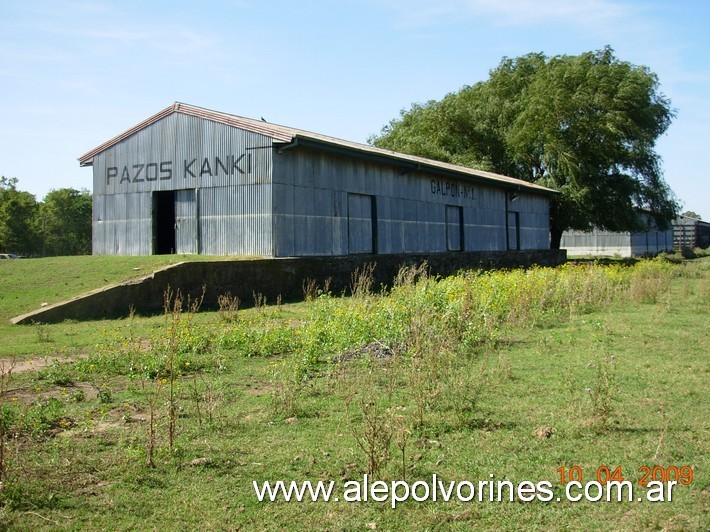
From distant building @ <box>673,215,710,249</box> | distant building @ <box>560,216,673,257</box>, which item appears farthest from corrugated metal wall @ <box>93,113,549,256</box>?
distant building @ <box>673,215,710,249</box>

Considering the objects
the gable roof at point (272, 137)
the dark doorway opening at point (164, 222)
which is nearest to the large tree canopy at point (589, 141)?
the gable roof at point (272, 137)

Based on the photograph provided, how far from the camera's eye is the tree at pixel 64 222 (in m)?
47.5

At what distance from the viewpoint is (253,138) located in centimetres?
2025

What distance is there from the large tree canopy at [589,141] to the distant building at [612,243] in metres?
15.9

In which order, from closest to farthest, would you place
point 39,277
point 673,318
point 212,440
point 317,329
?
point 212,440 < point 317,329 < point 673,318 < point 39,277

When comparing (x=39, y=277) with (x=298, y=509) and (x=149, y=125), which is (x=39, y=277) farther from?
(x=298, y=509)

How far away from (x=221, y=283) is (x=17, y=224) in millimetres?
32862

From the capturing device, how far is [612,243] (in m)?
58.0

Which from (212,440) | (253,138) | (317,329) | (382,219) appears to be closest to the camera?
(212,440)

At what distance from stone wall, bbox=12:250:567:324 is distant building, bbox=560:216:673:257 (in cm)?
3876

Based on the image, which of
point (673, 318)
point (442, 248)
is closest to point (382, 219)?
point (442, 248)

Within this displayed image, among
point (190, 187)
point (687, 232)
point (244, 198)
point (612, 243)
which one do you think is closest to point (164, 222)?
point (190, 187)

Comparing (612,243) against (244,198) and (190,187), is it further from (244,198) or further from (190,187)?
(190,187)

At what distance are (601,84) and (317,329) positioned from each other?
33.7 m
